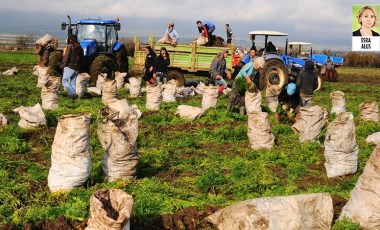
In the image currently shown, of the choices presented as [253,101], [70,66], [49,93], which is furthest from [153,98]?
[70,66]

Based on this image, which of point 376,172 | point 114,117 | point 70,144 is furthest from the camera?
point 114,117

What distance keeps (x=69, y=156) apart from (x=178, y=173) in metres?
1.85

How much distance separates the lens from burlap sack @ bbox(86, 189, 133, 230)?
4191 millimetres

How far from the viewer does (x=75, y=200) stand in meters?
5.44

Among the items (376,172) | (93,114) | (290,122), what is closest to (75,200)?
(376,172)

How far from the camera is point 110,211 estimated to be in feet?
14.9

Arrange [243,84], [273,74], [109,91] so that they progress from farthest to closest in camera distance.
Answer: [273,74]
[109,91]
[243,84]

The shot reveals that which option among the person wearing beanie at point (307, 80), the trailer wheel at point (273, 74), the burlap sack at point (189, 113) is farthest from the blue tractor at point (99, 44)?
the person wearing beanie at point (307, 80)

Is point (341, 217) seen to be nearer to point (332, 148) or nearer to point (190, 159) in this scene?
point (332, 148)

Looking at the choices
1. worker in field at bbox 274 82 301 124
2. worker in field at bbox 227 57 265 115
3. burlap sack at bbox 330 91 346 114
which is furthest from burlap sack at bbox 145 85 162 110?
burlap sack at bbox 330 91 346 114

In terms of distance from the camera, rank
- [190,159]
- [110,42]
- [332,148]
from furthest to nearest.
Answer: [110,42]
[190,159]
[332,148]

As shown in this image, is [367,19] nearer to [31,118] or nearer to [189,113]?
[189,113]

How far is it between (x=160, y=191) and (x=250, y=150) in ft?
9.74

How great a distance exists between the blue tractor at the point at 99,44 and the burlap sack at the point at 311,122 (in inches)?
405
